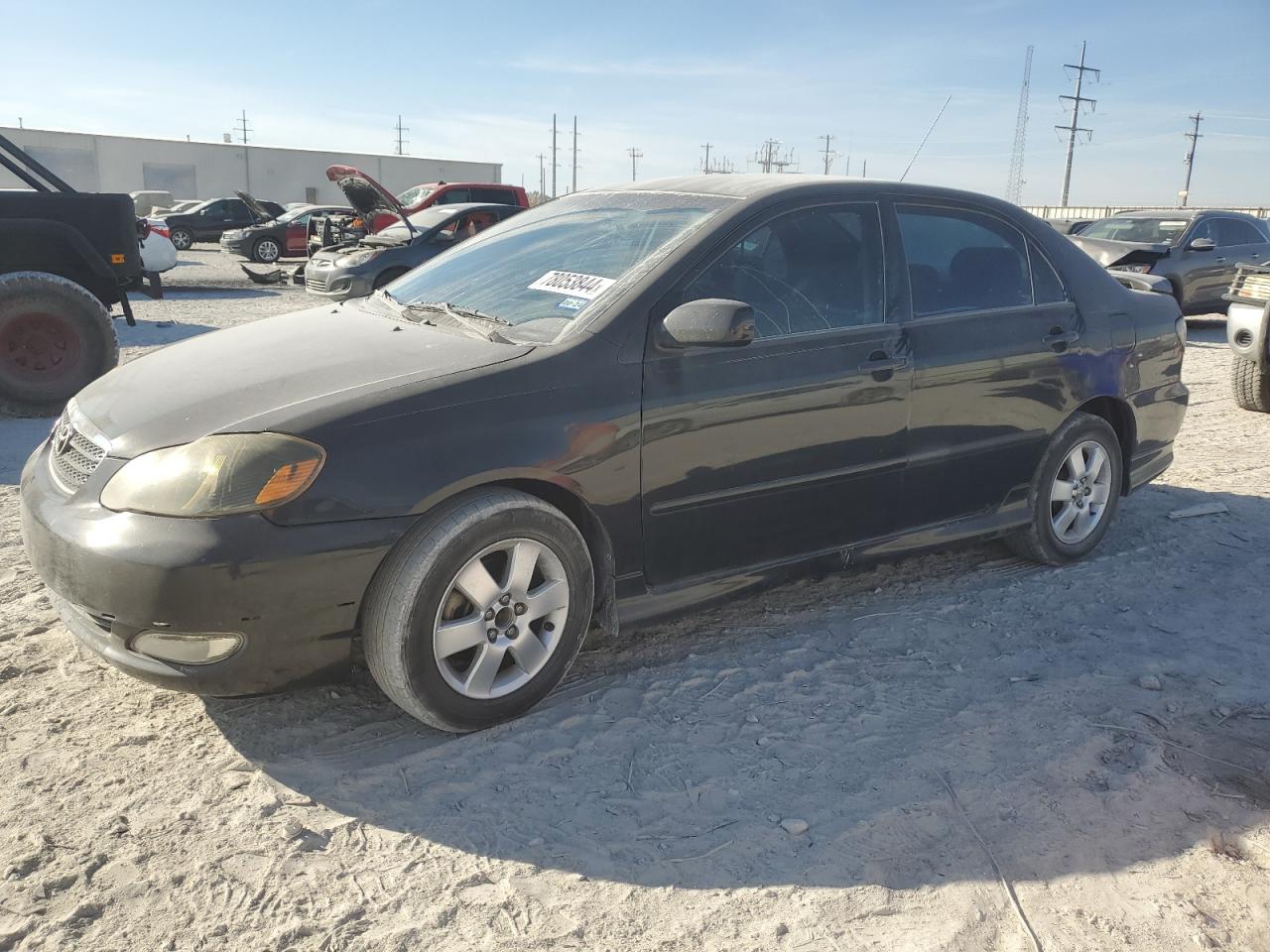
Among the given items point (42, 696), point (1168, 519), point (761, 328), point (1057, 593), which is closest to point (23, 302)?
point (42, 696)

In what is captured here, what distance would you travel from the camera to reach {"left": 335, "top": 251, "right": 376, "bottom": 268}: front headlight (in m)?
12.5

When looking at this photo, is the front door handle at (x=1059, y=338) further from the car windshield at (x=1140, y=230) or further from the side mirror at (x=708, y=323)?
the car windshield at (x=1140, y=230)

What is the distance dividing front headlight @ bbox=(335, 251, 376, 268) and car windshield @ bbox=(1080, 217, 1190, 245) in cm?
945

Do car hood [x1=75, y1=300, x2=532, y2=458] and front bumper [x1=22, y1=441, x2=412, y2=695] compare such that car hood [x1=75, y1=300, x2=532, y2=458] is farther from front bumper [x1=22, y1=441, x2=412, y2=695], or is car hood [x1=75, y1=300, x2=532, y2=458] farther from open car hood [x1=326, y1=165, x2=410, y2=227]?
open car hood [x1=326, y1=165, x2=410, y2=227]

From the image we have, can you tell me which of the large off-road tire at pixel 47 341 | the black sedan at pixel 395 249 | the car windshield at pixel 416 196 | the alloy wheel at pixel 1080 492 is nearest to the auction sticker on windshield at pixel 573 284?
the alloy wheel at pixel 1080 492

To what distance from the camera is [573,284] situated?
11.1 feet

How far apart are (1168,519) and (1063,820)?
310 cm

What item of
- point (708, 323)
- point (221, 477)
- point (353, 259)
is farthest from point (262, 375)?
point (353, 259)

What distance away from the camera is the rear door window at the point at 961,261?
3850 mm

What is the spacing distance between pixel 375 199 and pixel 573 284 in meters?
11.7

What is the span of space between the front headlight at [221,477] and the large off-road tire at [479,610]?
1.15 ft

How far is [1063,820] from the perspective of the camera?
2648 millimetres

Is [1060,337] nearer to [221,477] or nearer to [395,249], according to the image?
[221,477]

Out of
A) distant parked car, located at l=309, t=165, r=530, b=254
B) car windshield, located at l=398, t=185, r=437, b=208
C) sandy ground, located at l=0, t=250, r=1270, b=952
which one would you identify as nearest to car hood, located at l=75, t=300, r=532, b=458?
sandy ground, located at l=0, t=250, r=1270, b=952
